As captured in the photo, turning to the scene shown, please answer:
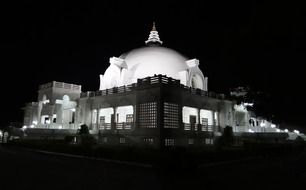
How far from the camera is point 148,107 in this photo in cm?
2738

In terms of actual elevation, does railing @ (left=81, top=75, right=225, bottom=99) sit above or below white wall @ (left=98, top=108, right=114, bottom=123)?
above

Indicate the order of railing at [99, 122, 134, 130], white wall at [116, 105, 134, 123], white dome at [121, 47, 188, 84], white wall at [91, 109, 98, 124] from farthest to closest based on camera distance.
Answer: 1. white wall at [91, 109, 98, 124]
2. white dome at [121, 47, 188, 84]
3. white wall at [116, 105, 134, 123]
4. railing at [99, 122, 134, 130]

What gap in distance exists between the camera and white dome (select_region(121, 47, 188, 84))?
34406 mm

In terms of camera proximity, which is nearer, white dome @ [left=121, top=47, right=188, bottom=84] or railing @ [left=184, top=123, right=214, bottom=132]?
railing @ [left=184, top=123, right=214, bottom=132]

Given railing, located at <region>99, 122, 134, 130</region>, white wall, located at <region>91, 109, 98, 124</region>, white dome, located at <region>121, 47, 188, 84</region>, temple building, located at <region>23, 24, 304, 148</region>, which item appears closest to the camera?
temple building, located at <region>23, 24, 304, 148</region>

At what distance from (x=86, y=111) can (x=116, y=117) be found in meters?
5.74

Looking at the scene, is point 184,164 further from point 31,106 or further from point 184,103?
point 31,106

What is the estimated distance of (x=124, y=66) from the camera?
36250mm

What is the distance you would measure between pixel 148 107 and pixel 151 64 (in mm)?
8980

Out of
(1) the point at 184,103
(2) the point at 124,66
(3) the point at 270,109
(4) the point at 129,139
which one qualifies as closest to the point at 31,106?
(2) the point at 124,66

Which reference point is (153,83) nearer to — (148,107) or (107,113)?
(148,107)

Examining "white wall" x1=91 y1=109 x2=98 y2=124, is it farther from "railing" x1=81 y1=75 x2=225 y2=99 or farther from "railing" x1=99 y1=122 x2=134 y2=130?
"railing" x1=99 y1=122 x2=134 y2=130

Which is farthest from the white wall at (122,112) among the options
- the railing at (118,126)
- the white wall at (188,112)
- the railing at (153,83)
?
the white wall at (188,112)

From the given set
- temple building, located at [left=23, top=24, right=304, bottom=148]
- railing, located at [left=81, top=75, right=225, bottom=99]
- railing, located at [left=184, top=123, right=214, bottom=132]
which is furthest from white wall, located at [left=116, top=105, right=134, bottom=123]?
railing, located at [left=184, top=123, right=214, bottom=132]
